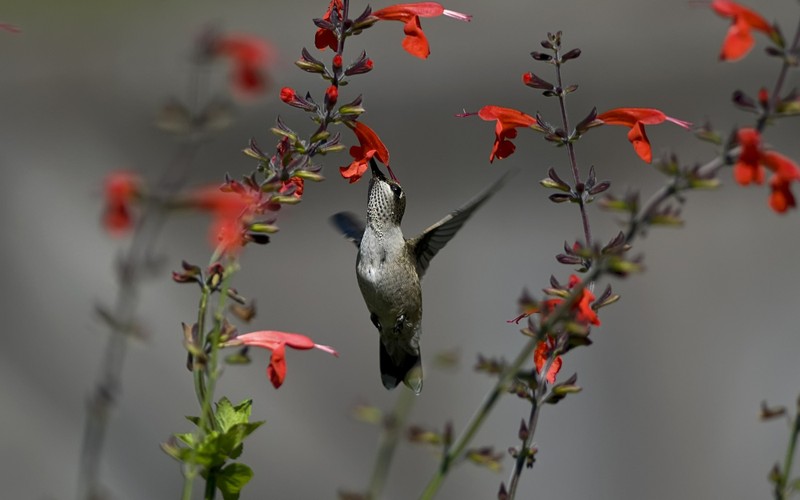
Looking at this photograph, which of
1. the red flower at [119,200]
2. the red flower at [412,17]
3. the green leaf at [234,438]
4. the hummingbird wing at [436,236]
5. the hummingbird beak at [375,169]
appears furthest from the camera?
the hummingbird beak at [375,169]

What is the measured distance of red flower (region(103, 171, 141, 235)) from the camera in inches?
38.1

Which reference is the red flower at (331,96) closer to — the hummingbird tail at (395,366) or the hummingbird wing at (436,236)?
the hummingbird wing at (436,236)

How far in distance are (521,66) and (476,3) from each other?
1.71 ft

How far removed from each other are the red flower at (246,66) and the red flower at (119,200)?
0.14 m

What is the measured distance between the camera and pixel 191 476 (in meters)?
1.15

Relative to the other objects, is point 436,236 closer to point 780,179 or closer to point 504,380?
point 780,179

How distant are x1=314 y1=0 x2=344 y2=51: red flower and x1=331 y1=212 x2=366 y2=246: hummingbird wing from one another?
0.72 metres

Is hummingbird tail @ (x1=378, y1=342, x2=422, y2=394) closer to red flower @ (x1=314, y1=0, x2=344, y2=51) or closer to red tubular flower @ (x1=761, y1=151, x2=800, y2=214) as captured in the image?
red flower @ (x1=314, y1=0, x2=344, y2=51)

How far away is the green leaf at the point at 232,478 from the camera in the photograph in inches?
53.5

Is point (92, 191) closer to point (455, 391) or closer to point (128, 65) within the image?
point (455, 391)

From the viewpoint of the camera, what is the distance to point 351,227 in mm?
2270

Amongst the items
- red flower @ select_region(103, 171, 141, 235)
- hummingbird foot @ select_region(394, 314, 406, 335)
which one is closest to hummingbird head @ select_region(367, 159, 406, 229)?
hummingbird foot @ select_region(394, 314, 406, 335)

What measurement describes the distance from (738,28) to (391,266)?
41.5 inches

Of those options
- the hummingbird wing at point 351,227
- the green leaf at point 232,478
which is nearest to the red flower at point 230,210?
the green leaf at point 232,478
